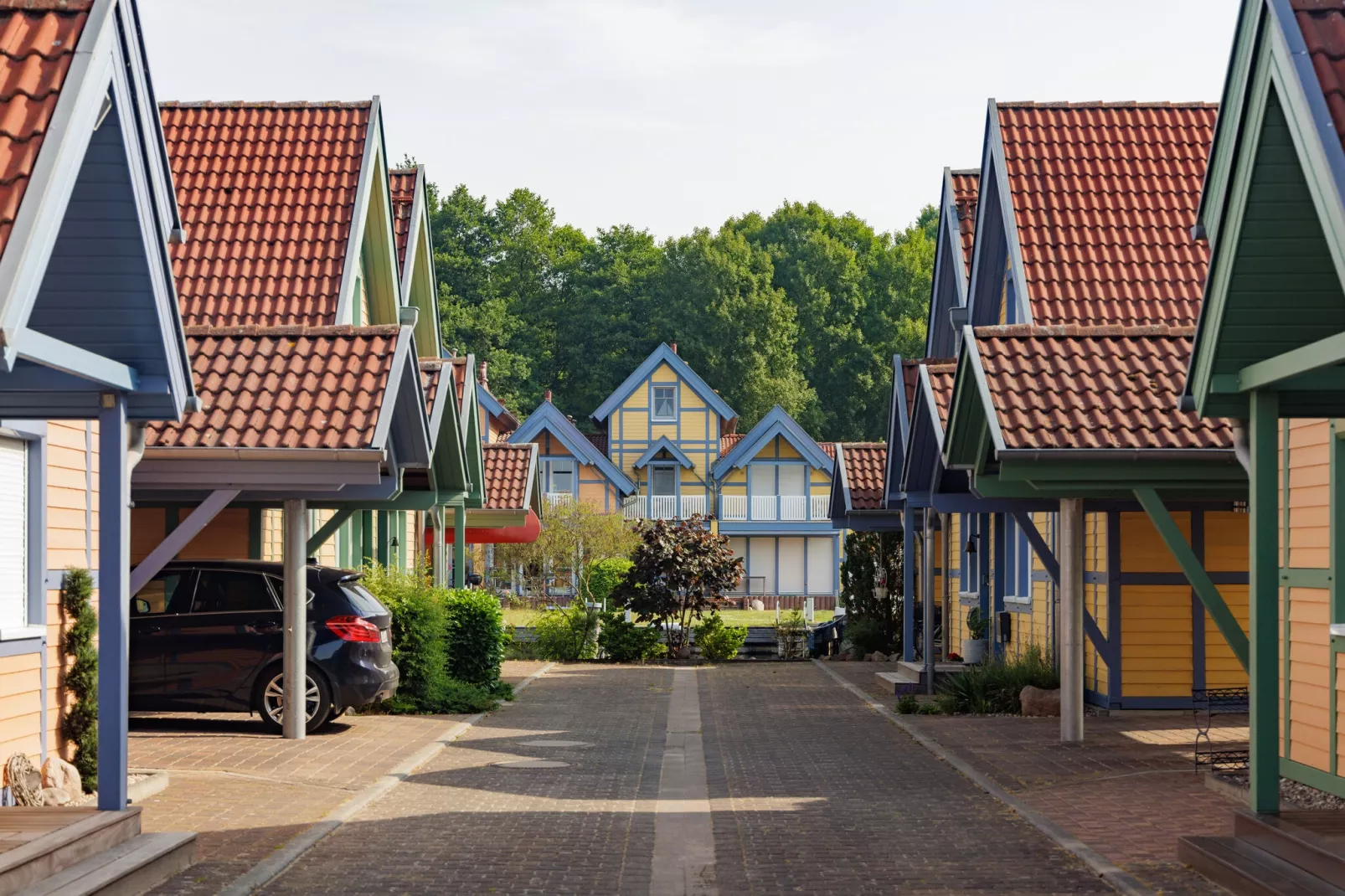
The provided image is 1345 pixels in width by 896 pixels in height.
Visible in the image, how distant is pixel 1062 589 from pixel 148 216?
9.96 meters

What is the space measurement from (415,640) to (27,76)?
12.4m

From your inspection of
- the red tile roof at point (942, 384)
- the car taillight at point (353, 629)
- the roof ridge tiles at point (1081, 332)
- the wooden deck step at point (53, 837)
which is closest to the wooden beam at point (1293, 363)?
the roof ridge tiles at point (1081, 332)

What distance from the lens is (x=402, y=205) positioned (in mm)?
25406

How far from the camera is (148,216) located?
28.4ft

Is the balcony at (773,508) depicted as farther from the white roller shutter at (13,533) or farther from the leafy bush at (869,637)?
the white roller shutter at (13,533)

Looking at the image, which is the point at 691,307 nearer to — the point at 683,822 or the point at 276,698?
the point at 276,698

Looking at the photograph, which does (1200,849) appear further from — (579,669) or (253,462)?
(579,669)

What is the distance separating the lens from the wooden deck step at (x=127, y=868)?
7883mm

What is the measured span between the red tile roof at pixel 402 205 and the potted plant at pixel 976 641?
10.0 meters

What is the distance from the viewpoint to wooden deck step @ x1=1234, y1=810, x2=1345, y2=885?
8117 mm

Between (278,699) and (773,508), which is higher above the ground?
(773,508)

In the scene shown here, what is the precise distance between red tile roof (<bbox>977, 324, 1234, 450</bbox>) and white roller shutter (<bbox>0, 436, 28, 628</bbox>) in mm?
7479

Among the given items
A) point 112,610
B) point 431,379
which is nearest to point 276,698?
point 431,379

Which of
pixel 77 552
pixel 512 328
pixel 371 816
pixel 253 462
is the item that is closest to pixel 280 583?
pixel 253 462
